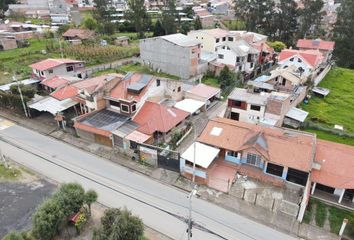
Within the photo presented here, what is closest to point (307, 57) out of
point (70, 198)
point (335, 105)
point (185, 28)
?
point (335, 105)

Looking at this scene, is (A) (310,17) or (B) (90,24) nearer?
(A) (310,17)

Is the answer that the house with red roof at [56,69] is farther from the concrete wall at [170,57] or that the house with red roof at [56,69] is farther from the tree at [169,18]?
the tree at [169,18]

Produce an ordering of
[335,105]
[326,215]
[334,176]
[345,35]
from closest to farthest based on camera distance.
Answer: [326,215] → [334,176] → [335,105] → [345,35]

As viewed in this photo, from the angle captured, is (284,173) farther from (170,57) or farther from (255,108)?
(170,57)

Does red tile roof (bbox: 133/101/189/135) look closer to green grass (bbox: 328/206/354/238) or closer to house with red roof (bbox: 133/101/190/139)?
house with red roof (bbox: 133/101/190/139)

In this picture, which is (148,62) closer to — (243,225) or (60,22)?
(243,225)

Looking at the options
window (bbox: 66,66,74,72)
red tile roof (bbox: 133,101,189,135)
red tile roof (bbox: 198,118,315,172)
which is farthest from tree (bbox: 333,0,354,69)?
window (bbox: 66,66,74,72)
